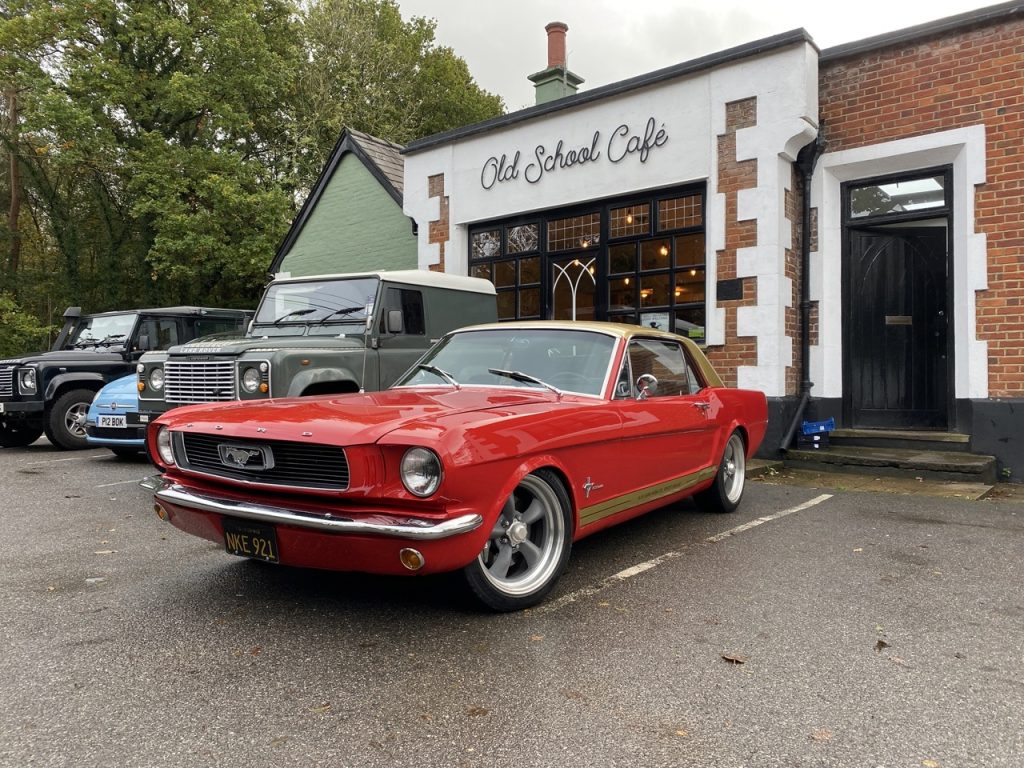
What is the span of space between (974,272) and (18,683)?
337 inches

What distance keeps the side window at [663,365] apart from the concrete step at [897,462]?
3.39 meters

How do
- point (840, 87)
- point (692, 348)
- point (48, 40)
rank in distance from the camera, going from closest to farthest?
point (692, 348), point (840, 87), point (48, 40)

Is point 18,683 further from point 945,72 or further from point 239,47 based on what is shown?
point 239,47

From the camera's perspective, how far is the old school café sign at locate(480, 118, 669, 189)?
31.1 feet

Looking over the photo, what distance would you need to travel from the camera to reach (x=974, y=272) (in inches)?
300

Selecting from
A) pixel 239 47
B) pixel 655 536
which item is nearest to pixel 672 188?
pixel 655 536

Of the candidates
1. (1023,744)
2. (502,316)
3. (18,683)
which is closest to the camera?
(1023,744)

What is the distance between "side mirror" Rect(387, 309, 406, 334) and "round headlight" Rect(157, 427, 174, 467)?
138 inches

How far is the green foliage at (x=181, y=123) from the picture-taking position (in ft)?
68.0

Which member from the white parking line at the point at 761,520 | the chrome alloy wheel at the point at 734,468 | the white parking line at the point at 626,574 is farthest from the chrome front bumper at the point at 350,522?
the chrome alloy wheel at the point at 734,468

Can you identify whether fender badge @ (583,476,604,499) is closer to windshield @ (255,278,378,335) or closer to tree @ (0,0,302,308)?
windshield @ (255,278,378,335)

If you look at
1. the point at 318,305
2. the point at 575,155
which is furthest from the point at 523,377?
the point at 575,155

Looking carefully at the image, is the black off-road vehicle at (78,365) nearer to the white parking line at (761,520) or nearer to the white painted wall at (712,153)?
the white painted wall at (712,153)

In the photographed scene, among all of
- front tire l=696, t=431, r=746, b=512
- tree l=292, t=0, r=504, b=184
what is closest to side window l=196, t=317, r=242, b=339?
front tire l=696, t=431, r=746, b=512
